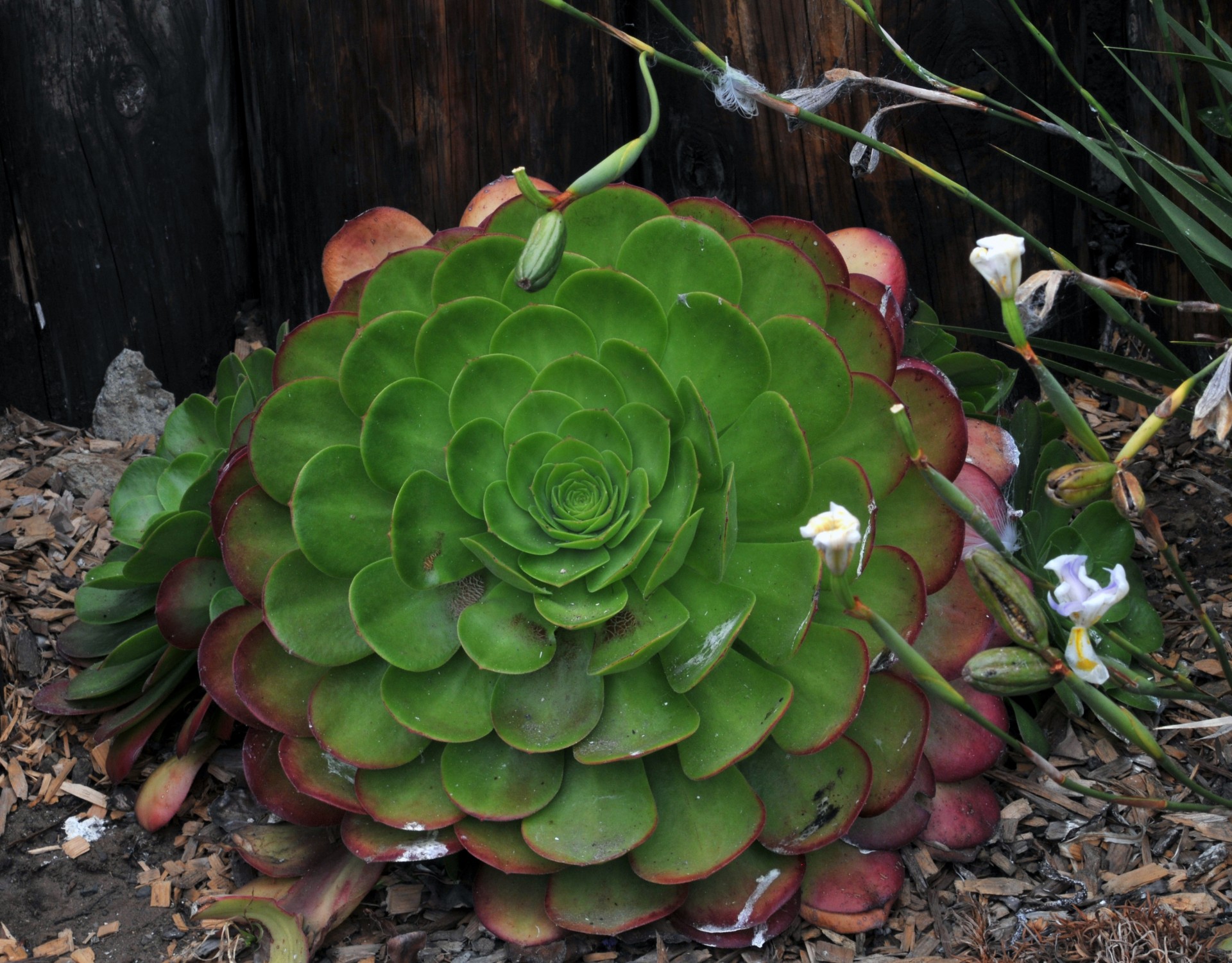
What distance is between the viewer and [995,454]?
138 cm

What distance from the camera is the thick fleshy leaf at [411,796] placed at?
117cm

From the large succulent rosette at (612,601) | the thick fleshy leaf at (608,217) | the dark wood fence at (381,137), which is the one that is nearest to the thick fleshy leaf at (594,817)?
the large succulent rosette at (612,601)

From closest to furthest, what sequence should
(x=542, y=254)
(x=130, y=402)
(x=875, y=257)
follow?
1. (x=542, y=254)
2. (x=875, y=257)
3. (x=130, y=402)

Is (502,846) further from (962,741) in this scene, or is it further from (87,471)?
(87,471)

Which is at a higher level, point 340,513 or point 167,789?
point 340,513

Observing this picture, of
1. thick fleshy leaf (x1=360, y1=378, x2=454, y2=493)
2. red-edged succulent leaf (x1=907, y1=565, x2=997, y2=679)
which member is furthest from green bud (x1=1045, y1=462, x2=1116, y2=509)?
thick fleshy leaf (x1=360, y1=378, x2=454, y2=493)

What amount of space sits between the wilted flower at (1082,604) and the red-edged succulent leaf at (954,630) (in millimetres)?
376

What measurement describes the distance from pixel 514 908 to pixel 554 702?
0.27 metres

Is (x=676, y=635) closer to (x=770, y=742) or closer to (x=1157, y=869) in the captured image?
(x=770, y=742)

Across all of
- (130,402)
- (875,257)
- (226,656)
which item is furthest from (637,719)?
(130,402)

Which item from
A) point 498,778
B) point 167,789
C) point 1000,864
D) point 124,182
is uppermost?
point 124,182

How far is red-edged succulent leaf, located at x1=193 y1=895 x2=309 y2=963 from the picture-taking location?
120cm

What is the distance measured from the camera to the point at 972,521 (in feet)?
2.81

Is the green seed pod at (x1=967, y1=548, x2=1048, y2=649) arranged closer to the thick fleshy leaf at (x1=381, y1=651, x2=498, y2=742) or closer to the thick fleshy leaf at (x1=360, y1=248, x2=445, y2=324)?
the thick fleshy leaf at (x1=381, y1=651, x2=498, y2=742)
